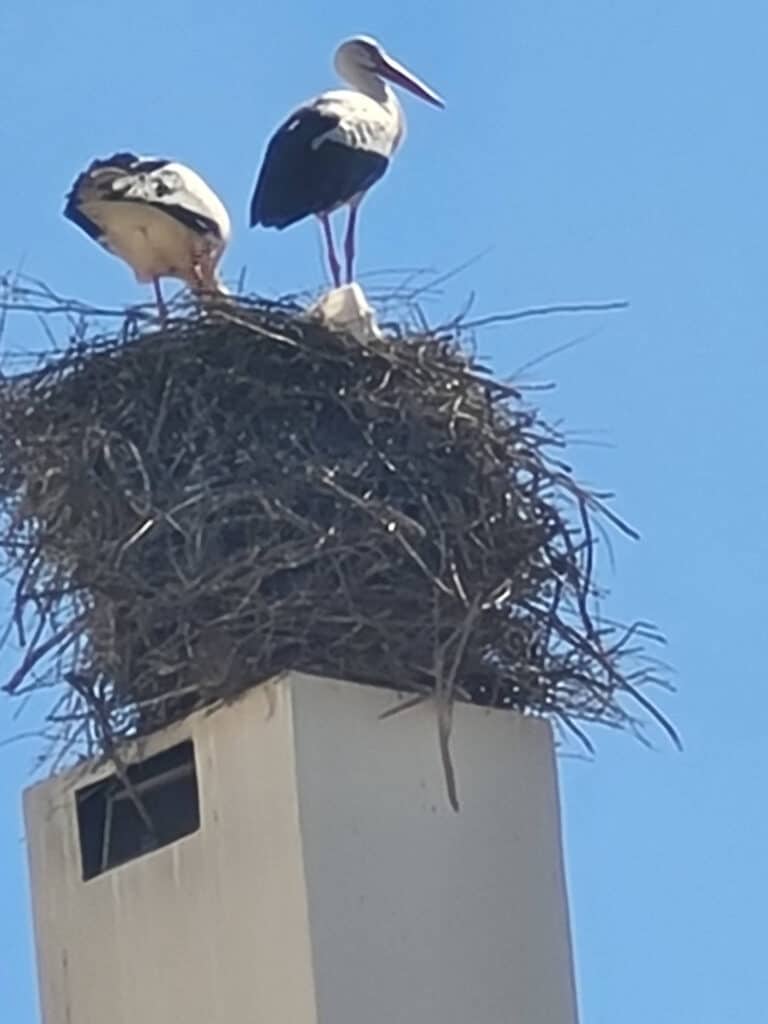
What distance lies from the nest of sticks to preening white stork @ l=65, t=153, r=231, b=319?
1.23 metres

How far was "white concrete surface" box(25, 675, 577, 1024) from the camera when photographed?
862 cm

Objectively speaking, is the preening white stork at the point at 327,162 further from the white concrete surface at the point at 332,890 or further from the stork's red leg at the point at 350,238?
the white concrete surface at the point at 332,890

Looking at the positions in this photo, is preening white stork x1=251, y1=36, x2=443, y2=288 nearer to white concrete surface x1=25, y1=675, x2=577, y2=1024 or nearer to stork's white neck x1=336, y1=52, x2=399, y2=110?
stork's white neck x1=336, y1=52, x2=399, y2=110

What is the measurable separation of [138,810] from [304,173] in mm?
2695

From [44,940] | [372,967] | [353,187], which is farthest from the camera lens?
[353,187]

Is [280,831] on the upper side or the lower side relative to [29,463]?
lower

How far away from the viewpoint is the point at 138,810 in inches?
367

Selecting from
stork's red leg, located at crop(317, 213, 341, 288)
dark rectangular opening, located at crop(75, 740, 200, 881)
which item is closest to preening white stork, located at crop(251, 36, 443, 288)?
stork's red leg, located at crop(317, 213, 341, 288)

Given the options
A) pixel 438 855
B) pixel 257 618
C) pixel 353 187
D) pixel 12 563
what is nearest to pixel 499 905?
pixel 438 855

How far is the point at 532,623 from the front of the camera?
9430mm

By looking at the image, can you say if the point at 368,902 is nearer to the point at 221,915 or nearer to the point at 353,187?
the point at 221,915

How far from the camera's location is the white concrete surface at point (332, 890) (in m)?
8.62

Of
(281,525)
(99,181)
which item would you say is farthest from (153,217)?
(281,525)

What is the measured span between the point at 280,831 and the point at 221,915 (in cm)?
24
